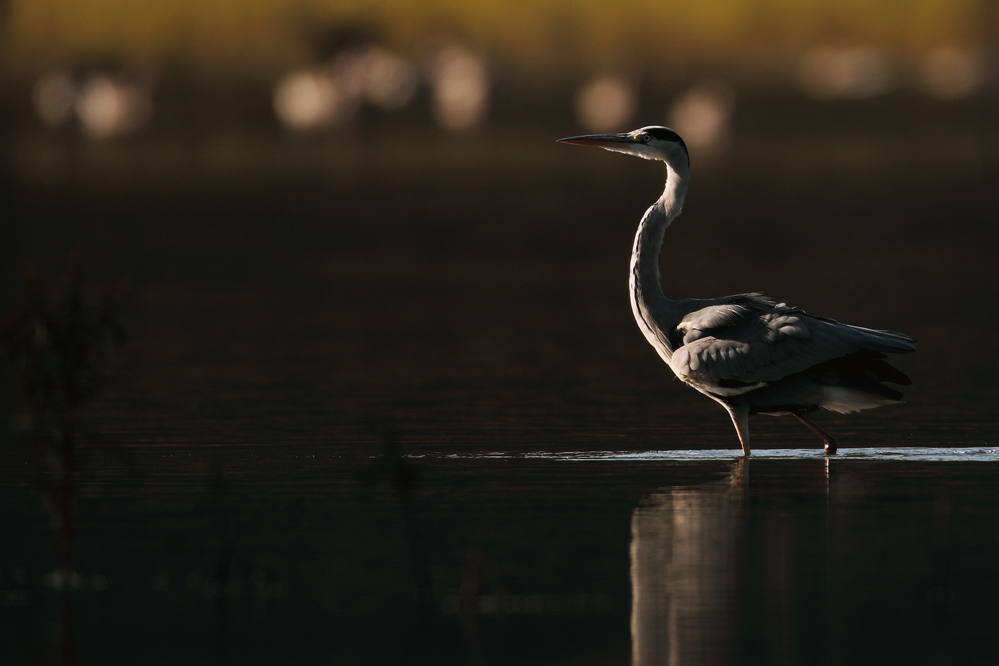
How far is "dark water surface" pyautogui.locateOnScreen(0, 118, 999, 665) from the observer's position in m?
7.80

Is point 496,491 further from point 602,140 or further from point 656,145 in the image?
point 656,145

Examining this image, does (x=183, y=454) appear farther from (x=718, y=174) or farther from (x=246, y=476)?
(x=718, y=174)

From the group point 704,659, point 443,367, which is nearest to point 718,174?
point 443,367

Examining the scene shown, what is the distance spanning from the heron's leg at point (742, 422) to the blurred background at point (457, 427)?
409mm

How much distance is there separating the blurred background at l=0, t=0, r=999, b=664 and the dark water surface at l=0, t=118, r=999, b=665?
36 millimetres

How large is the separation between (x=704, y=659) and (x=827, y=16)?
285 ft

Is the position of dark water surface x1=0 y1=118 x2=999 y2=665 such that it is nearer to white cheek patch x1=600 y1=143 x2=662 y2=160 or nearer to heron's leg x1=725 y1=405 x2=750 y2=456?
heron's leg x1=725 y1=405 x2=750 y2=456

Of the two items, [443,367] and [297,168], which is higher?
[443,367]

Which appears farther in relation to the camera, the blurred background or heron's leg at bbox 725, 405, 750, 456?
heron's leg at bbox 725, 405, 750, 456

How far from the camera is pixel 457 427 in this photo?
45.5ft

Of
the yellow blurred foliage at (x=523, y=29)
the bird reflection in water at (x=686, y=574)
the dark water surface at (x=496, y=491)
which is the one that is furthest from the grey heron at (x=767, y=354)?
the yellow blurred foliage at (x=523, y=29)

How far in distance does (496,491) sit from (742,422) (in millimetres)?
2387

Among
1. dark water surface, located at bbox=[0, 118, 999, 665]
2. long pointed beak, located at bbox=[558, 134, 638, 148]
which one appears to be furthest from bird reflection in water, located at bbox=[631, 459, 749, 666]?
long pointed beak, located at bbox=[558, 134, 638, 148]

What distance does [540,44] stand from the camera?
89.6 metres
